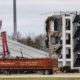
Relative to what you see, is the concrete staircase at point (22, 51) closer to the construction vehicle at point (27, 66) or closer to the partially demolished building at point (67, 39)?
the partially demolished building at point (67, 39)

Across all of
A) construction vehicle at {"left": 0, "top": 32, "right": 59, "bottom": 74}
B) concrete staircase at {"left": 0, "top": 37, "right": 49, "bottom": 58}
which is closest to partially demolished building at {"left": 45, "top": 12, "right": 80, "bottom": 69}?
concrete staircase at {"left": 0, "top": 37, "right": 49, "bottom": 58}

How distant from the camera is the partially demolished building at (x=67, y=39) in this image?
310ft

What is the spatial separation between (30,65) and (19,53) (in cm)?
1273

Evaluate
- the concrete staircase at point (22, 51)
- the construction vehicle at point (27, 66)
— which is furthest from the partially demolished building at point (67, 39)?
the construction vehicle at point (27, 66)

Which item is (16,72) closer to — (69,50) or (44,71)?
(44,71)

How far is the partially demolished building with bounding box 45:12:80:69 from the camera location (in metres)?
94.4

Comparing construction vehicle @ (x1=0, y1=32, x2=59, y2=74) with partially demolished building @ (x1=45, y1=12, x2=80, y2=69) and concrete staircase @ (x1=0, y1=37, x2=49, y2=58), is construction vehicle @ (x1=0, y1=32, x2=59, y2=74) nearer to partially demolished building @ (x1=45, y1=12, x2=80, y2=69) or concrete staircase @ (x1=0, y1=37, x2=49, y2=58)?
concrete staircase @ (x1=0, y1=37, x2=49, y2=58)

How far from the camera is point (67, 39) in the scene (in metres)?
96.1

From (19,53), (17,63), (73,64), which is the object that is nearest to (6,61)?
(17,63)

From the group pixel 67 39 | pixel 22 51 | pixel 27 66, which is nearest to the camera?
pixel 27 66

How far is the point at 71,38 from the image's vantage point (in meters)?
95.3

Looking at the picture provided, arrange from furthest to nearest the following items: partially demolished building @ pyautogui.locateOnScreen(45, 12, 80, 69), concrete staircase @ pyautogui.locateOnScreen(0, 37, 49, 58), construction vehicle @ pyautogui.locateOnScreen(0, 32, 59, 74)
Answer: partially demolished building @ pyautogui.locateOnScreen(45, 12, 80, 69) → concrete staircase @ pyautogui.locateOnScreen(0, 37, 49, 58) → construction vehicle @ pyautogui.locateOnScreen(0, 32, 59, 74)

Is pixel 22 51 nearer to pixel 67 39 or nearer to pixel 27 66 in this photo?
pixel 27 66

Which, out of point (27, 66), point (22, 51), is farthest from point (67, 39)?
point (27, 66)
